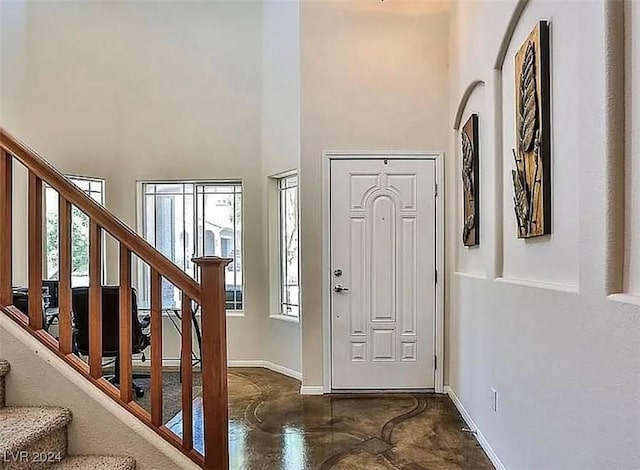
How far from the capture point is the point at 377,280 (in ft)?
15.5

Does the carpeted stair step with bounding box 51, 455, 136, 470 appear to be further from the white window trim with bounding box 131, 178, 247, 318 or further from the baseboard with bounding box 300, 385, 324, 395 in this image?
the white window trim with bounding box 131, 178, 247, 318

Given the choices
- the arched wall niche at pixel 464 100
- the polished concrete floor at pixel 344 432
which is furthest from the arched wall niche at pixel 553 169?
the polished concrete floor at pixel 344 432

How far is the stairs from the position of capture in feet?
5.98

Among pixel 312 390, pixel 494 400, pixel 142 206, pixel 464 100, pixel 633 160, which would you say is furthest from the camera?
pixel 142 206

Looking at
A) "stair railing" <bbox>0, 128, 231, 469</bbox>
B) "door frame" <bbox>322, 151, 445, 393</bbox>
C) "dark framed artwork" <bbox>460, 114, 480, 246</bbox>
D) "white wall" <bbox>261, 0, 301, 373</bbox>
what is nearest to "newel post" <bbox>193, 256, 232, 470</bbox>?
"stair railing" <bbox>0, 128, 231, 469</bbox>

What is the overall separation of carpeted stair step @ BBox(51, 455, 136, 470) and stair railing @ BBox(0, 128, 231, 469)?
0.17 meters

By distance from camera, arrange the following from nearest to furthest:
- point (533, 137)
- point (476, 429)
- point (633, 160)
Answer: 1. point (633, 160)
2. point (533, 137)
3. point (476, 429)

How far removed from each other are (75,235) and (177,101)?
179 centimetres

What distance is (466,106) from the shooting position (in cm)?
414

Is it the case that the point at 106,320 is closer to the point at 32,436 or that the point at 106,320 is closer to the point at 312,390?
the point at 312,390

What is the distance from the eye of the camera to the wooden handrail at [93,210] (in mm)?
2244

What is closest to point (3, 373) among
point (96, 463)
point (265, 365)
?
point (96, 463)

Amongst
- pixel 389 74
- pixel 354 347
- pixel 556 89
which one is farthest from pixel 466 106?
pixel 354 347

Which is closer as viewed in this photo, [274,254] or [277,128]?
[277,128]
